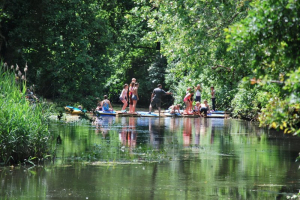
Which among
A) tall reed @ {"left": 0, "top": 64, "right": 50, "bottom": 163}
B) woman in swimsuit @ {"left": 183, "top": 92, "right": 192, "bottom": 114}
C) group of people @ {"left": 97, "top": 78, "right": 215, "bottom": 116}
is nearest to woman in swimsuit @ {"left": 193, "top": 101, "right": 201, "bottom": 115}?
group of people @ {"left": 97, "top": 78, "right": 215, "bottom": 116}

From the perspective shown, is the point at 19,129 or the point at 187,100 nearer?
the point at 19,129

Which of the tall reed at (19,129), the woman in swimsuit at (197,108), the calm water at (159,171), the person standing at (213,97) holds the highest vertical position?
the person standing at (213,97)

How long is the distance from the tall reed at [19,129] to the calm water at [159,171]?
Result: 0.43 meters

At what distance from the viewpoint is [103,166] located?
12992mm

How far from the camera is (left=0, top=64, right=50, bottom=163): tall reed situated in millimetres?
12336

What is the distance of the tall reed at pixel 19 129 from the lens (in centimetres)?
1234

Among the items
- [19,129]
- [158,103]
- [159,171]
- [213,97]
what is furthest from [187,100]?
[19,129]

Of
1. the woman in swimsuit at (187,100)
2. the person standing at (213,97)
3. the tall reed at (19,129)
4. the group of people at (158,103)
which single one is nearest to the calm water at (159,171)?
the tall reed at (19,129)

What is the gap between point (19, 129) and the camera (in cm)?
1242

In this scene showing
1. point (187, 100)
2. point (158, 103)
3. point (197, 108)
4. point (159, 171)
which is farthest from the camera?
point (197, 108)

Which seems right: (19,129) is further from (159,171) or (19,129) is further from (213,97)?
(213,97)

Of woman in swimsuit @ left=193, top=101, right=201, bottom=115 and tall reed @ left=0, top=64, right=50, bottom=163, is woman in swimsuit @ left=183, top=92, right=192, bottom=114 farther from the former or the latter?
tall reed @ left=0, top=64, right=50, bottom=163

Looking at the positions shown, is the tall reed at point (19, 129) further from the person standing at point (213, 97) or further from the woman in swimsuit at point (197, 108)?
the person standing at point (213, 97)

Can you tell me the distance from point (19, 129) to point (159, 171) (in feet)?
9.74
